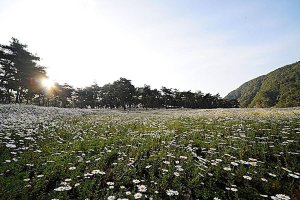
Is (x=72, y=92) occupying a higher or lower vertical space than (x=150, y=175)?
higher

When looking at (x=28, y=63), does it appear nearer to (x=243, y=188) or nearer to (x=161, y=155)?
(x=161, y=155)

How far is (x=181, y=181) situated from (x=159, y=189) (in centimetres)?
77

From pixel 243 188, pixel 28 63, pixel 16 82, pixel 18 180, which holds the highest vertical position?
pixel 28 63

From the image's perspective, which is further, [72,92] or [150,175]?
[72,92]

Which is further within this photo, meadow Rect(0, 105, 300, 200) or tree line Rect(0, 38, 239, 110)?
tree line Rect(0, 38, 239, 110)

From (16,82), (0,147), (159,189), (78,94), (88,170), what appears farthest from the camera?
(78,94)

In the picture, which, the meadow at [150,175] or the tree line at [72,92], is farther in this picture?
the tree line at [72,92]

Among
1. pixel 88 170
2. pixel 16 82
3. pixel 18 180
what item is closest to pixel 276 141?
pixel 88 170

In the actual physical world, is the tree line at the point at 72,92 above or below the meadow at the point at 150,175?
above

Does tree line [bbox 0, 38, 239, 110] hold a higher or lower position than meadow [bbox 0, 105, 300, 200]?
higher

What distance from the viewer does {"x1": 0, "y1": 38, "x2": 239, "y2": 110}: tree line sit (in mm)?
42000

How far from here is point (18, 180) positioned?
5.30 meters

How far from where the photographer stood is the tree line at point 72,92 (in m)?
42.0

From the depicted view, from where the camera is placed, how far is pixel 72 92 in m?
89.1
